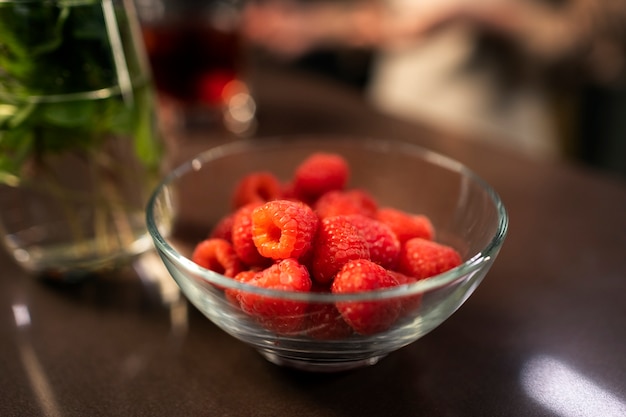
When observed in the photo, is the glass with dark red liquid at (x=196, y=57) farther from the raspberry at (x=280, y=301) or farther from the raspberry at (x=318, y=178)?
the raspberry at (x=280, y=301)

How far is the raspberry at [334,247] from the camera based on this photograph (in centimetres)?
47

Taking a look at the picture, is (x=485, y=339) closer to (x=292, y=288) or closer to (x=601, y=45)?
(x=292, y=288)

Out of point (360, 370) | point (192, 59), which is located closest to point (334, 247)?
point (360, 370)

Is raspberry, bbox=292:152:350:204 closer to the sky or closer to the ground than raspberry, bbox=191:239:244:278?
closer to the sky

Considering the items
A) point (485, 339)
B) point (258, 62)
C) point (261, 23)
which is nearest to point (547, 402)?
point (485, 339)

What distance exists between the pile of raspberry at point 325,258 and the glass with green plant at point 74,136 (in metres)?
0.15

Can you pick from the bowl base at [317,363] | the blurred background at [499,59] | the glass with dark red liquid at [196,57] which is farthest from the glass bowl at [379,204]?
the blurred background at [499,59]

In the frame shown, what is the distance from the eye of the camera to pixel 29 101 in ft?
1.82

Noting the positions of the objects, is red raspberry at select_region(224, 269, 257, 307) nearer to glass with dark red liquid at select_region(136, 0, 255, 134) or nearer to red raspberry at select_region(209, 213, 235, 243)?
red raspberry at select_region(209, 213, 235, 243)

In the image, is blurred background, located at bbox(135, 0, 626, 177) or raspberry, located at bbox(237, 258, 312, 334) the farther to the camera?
blurred background, located at bbox(135, 0, 626, 177)

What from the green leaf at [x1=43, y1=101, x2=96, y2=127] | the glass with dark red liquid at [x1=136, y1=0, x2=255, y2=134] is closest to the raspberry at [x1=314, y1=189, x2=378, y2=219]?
the green leaf at [x1=43, y1=101, x2=96, y2=127]

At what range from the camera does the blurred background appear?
61.7 inches

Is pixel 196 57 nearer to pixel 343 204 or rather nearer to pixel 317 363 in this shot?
pixel 343 204

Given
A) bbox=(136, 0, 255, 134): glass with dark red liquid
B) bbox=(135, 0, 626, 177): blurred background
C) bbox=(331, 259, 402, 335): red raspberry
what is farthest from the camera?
bbox=(135, 0, 626, 177): blurred background
